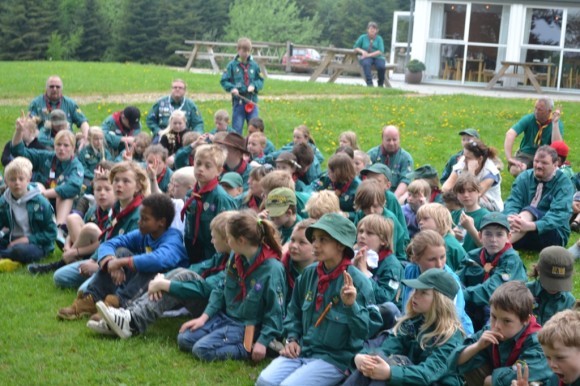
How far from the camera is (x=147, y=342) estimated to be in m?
7.20

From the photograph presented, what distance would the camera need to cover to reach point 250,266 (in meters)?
6.80

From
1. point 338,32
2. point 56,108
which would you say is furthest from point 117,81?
point 338,32

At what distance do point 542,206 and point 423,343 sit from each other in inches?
183

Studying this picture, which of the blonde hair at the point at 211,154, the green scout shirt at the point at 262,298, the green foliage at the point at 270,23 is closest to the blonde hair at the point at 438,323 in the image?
the green scout shirt at the point at 262,298

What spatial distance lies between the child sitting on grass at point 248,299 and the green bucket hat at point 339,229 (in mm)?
727

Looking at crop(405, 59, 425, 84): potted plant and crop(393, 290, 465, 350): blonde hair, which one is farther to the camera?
crop(405, 59, 425, 84): potted plant

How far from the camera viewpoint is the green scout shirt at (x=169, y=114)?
1425cm

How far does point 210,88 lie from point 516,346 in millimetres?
18354

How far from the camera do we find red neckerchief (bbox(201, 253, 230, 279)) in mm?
7395

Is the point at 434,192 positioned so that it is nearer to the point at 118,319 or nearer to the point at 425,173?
the point at 425,173

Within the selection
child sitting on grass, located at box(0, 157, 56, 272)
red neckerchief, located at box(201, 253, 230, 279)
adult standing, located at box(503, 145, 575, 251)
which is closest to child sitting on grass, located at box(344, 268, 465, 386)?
red neckerchief, located at box(201, 253, 230, 279)

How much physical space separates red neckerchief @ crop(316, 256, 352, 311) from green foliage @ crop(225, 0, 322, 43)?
147 ft

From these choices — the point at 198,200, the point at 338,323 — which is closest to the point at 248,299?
the point at 338,323

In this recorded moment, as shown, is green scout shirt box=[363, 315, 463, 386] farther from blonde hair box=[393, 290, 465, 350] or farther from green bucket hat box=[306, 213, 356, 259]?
green bucket hat box=[306, 213, 356, 259]
